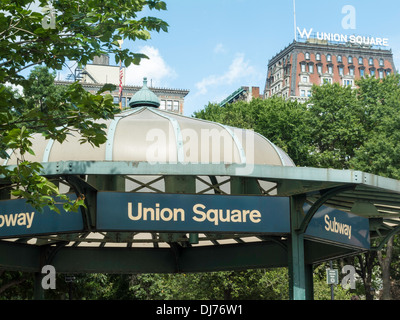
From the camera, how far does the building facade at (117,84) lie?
125900 mm

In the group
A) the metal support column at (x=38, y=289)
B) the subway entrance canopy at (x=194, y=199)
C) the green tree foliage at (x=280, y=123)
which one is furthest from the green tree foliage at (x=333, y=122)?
the metal support column at (x=38, y=289)

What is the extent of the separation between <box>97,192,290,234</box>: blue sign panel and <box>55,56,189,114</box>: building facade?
4325 inches

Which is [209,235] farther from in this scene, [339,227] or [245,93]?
[245,93]

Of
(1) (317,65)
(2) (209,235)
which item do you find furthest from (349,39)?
(2) (209,235)

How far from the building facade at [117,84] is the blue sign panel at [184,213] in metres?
110

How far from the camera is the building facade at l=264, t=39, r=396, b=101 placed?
148 metres

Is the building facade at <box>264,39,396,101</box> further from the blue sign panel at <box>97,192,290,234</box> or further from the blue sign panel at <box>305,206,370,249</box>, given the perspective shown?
the blue sign panel at <box>97,192,290,234</box>

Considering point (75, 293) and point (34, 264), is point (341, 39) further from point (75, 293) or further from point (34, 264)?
point (34, 264)

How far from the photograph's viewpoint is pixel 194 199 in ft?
47.7

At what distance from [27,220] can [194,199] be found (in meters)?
4.03

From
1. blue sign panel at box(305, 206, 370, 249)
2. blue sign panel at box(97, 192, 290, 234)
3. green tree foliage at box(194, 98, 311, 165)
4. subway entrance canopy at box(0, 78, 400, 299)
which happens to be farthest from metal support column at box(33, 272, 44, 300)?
green tree foliage at box(194, 98, 311, 165)

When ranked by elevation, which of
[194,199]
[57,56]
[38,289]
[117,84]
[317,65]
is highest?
[317,65]
